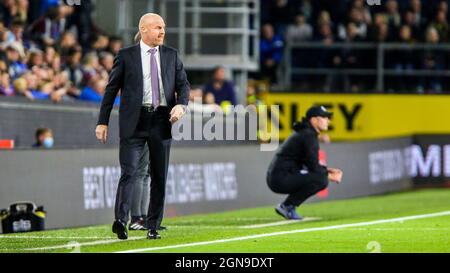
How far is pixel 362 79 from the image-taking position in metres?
32.5

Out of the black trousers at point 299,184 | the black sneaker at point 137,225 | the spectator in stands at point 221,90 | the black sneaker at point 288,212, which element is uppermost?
the spectator in stands at point 221,90

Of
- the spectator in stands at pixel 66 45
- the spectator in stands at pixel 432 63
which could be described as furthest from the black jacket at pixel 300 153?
the spectator in stands at pixel 432 63

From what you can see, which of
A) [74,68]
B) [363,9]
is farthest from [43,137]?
[363,9]

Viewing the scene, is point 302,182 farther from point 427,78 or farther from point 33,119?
point 427,78

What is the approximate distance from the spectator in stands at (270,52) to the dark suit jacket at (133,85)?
19.0m

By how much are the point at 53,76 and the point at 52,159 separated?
4.83 m

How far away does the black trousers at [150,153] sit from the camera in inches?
528

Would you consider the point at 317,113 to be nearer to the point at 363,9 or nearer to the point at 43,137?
the point at 43,137

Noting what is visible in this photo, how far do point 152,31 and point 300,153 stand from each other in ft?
→ 18.5

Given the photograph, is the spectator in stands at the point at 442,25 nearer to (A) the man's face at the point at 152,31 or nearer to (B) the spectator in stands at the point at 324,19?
(B) the spectator in stands at the point at 324,19

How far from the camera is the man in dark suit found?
1341 cm

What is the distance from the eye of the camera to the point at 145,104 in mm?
13430

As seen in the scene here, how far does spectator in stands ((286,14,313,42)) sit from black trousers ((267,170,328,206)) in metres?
14.1

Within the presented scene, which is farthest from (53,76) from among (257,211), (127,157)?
(127,157)
